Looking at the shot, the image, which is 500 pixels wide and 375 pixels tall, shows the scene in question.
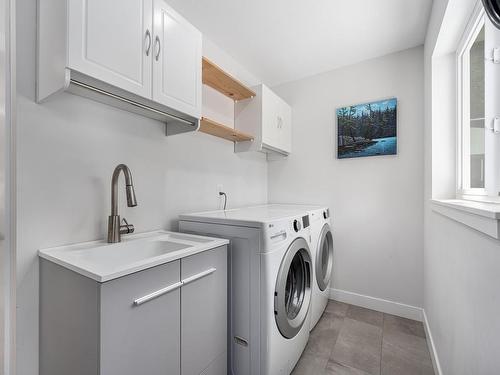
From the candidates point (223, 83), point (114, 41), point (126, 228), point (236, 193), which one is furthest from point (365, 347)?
point (114, 41)

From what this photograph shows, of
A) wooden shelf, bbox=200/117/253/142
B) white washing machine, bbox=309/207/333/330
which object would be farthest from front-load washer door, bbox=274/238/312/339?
wooden shelf, bbox=200/117/253/142

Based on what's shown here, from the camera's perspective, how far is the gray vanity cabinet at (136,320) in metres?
0.80

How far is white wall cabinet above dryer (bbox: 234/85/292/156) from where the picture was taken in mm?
2193

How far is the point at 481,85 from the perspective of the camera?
4.23 feet

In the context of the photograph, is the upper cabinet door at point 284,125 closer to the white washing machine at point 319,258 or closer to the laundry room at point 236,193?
the laundry room at point 236,193

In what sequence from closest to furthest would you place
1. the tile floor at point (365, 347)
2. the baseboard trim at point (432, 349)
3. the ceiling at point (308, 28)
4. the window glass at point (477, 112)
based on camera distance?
the window glass at point (477, 112)
the baseboard trim at point (432, 349)
the tile floor at point (365, 347)
the ceiling at point (308, 28)

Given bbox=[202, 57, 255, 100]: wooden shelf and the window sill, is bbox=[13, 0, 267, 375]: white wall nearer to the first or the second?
bbox=[202, 57, 255, 100]: wooden shelf

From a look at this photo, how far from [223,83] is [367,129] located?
1.46 meters

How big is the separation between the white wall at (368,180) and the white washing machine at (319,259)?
10.6 inches

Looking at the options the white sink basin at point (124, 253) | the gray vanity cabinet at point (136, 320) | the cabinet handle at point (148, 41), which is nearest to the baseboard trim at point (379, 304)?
the gray vanity cabinet at point (136, 320)

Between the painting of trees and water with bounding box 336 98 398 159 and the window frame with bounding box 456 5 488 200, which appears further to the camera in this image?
the painting of trees and water with bounding box 336 98 398 159

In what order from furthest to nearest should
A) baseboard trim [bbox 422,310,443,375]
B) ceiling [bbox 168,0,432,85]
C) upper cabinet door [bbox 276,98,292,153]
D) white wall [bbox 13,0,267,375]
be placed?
upper cabinet door [bbox 276,98,292,153], ceiling [bbox 168,0,432,85], baseboard trim [bbox 422,310,443,375], white wall [bbox 13,0,267,375]

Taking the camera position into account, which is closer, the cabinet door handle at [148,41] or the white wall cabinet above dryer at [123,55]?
the white wall cabinet above dryer at [123,55]

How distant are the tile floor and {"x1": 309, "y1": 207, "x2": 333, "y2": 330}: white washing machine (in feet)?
0.53
